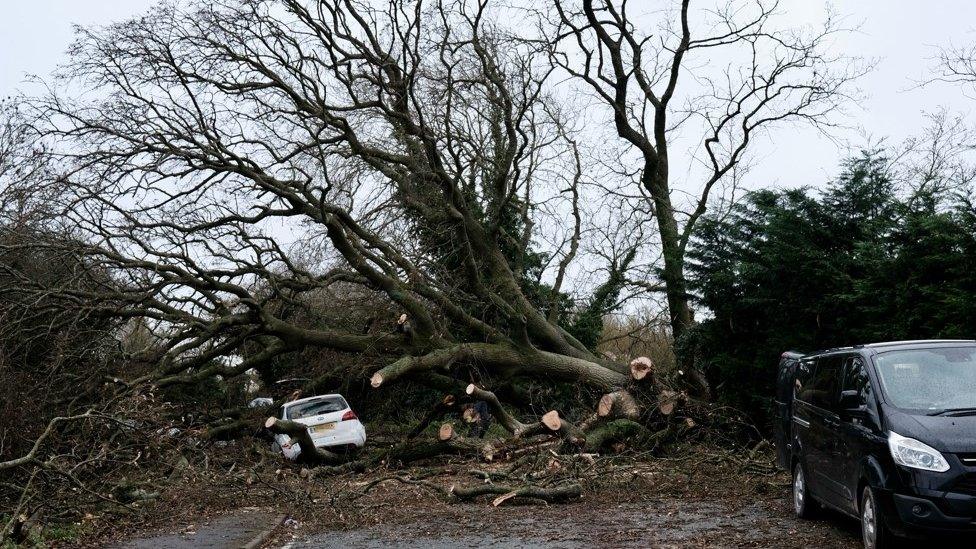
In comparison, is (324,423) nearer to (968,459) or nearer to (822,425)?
(822,425)

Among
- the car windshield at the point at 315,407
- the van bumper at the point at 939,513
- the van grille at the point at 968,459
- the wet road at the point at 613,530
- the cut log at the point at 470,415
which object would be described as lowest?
the wet road at the point at 613,530

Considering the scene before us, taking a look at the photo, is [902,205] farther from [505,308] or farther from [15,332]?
[15,332]

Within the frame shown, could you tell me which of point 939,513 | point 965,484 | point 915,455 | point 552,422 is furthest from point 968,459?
point 552,422

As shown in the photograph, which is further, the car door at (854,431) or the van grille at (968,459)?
the car door at (854,431)

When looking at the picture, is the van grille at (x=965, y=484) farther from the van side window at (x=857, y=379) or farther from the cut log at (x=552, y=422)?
the cut log at (x=552, y=422)

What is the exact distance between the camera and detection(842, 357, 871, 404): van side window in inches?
348

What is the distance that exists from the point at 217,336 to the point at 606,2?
1287 centimetres

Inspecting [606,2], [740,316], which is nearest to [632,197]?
[606,2]

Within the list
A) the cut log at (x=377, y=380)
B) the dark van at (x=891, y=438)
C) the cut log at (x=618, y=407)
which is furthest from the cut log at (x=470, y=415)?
the dark van at (x=891, y=438)

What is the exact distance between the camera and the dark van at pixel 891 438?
301 inches

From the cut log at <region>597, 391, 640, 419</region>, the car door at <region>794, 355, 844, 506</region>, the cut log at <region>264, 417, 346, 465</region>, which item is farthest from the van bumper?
the cut log at <region>264, 417, 346, 465</region>

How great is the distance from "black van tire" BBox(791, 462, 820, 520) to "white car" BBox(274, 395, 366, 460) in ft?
35.5

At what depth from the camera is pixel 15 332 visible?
1622cm

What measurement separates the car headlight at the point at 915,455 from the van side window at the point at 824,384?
157 cm
